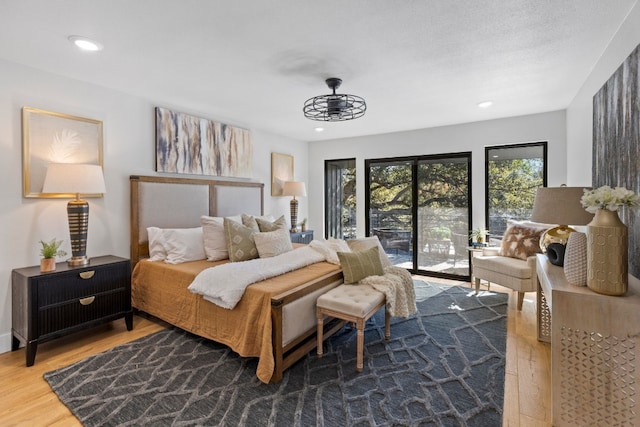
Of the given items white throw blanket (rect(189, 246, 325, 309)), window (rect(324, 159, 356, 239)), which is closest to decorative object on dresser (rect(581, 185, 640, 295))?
white throw blanket (rect(189, 246, 325, 309))

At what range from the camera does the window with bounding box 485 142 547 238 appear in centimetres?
436

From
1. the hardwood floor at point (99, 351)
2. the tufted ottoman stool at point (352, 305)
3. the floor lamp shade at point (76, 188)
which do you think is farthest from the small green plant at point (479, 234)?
the floor lamp shade at point (76, 188)

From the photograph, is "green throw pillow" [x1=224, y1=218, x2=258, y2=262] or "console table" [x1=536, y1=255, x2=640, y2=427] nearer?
"console table" [x1=536, y1=255, x2=640, y2=427]

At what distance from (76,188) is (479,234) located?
4805mm

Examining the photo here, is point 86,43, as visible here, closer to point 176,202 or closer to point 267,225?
point 176,202

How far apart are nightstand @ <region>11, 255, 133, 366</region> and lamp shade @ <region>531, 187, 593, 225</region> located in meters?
3.65

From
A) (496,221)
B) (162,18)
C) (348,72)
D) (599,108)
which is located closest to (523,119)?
(496,221)

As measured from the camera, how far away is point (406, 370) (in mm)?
2342

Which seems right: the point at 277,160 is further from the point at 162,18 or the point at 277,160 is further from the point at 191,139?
the point at 162,18

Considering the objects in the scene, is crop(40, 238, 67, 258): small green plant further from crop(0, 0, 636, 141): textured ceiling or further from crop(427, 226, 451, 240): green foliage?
crop(427, 226, 451, 240): green foliage

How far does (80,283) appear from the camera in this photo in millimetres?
2703

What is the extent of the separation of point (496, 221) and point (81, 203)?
508cm

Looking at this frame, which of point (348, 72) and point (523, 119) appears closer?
point (348, 72)

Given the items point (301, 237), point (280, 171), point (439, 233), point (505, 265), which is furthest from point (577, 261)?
point (280, 171)
